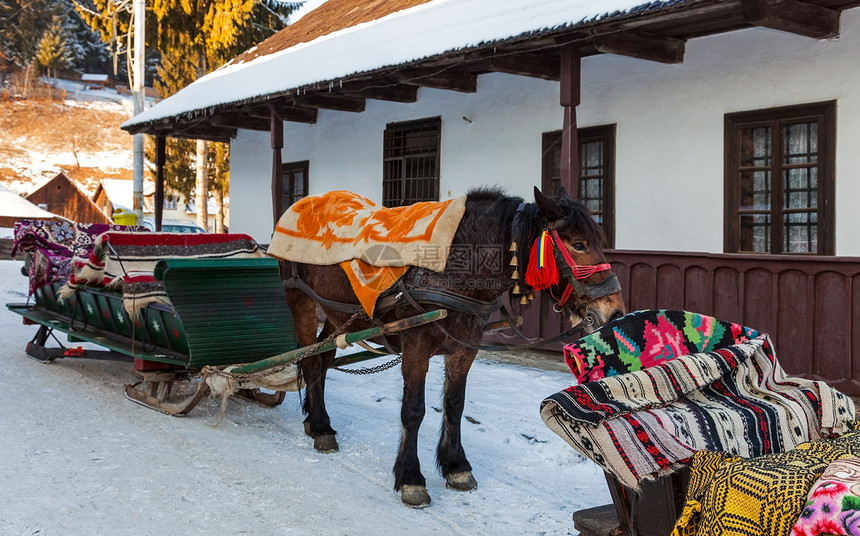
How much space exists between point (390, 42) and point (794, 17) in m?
5.23

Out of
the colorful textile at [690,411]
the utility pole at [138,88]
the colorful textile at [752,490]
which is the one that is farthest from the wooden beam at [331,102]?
the colorful textile at [752,490]

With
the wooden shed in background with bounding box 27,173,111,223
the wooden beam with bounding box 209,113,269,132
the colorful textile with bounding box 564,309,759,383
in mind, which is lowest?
the colorful textile with bounding box 564,309,759,383

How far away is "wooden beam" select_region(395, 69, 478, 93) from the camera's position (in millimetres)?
9016

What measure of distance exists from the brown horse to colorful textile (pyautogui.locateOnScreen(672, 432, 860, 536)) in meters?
1.38

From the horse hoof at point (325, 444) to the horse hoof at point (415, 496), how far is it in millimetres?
1103

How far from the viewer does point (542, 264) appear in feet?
12.3

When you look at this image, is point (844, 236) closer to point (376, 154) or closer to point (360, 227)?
point (360, 227)

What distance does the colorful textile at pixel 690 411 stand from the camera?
2.38m

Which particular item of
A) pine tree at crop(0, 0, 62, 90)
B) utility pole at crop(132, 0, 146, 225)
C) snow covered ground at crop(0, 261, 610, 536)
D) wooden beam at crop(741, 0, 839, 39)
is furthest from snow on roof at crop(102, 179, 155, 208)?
wooden beam at crop(741, 0, 839, 39)

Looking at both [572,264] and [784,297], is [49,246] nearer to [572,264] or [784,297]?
[572,264]

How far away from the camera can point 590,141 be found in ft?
30.0

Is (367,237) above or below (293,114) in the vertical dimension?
below

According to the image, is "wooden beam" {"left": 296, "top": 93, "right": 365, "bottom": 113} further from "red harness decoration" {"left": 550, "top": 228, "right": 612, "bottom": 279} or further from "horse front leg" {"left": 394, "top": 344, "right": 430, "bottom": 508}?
"red harness decoration" {"left": 550, "top": 228, "right": 612, "bottom": 279}

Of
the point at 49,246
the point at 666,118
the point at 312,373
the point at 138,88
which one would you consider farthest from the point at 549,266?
the point at 138,88
